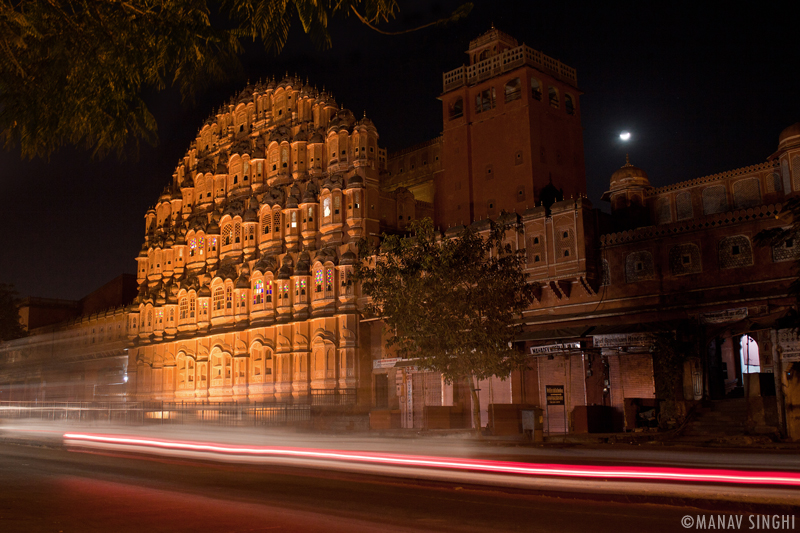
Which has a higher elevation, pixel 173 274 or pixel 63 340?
pixel 173 274

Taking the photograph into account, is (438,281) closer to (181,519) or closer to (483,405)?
(483,405)

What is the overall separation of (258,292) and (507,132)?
2358 centimetres

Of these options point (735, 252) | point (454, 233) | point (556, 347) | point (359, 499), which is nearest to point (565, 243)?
point (556, 347)

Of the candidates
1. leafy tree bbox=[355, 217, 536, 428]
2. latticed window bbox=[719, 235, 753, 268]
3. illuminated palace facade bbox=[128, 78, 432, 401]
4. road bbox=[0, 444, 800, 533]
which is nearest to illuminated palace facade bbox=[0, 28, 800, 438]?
latticed window bbox=[719, 235, 753, 268]

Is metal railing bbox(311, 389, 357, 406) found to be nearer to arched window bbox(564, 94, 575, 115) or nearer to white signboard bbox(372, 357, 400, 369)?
white signboard bbox(372, 357, 400, 369)

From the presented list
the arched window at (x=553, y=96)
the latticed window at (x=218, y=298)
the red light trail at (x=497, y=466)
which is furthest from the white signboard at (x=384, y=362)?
the red light trail at (x=497, y=466)

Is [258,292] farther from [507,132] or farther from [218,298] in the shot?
[507,132]

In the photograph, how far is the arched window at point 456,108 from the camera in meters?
47.8

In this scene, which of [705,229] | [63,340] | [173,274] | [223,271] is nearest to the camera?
Result: [705,229]

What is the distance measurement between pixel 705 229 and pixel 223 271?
1534 inches

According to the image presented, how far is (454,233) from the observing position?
41531mm

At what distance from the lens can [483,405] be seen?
3800 centimetres

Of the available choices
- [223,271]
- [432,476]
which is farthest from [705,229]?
[223,271]

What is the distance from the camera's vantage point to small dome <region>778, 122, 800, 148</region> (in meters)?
31.5
